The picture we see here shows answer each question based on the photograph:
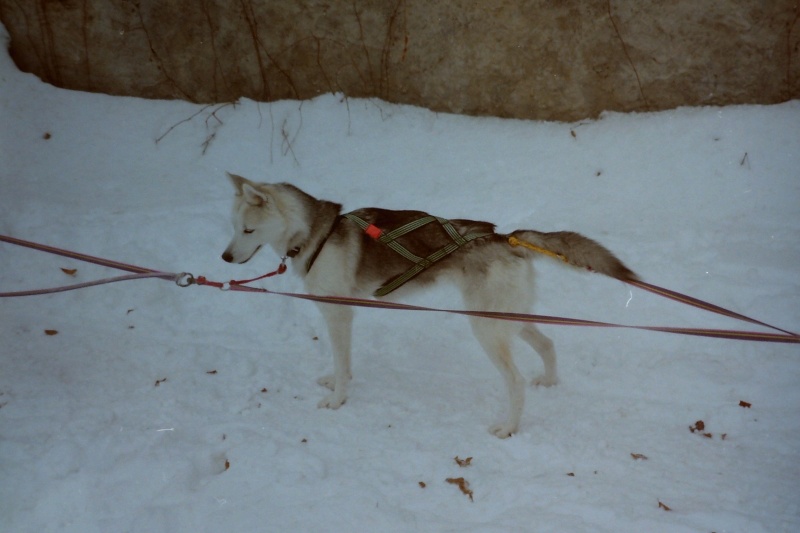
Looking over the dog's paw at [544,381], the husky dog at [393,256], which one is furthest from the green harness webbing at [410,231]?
the dog's paw at [544,381]

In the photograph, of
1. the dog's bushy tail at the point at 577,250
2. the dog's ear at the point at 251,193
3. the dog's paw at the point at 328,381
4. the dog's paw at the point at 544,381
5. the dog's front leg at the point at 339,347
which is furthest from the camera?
the dog's paw at the point at 328,381

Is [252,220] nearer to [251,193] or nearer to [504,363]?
Answer: [251,193]

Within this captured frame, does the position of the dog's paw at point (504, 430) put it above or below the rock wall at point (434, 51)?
below

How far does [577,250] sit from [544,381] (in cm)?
131

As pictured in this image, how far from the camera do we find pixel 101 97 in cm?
789

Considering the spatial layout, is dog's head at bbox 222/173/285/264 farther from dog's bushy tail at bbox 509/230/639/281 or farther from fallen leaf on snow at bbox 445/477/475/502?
fallen leaf on snow at bbox 445/477/475/502

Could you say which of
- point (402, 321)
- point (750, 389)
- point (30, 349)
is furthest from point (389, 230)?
point (30, 349)

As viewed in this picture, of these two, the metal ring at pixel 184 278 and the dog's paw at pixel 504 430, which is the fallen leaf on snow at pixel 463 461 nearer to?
the dog's paw at pixel 504 430

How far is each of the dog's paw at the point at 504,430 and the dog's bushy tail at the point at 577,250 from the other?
3.72 ft

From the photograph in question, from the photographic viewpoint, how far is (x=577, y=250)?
339cm

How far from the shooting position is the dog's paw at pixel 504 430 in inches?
148

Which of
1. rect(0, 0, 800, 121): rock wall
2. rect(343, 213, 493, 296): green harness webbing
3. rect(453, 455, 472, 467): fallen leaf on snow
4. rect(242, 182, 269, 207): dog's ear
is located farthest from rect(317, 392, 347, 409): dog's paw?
rect(0, 0, 800, 121): rock wall

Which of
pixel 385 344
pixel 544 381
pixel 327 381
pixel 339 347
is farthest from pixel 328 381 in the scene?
pixel 544 381

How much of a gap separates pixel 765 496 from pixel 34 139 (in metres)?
8.29
